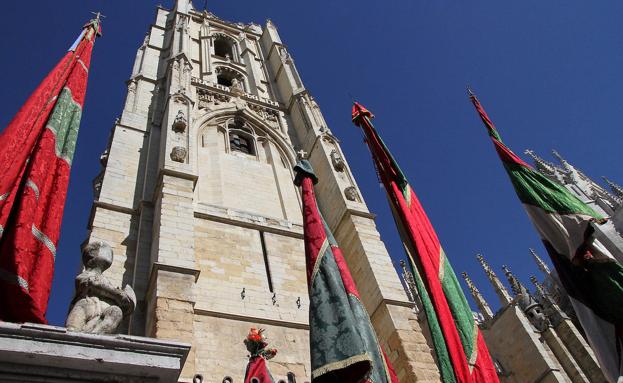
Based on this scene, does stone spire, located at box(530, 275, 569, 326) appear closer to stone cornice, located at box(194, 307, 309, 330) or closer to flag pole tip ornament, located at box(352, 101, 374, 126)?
stone cornice, located at box(194, 307, 309, 330)

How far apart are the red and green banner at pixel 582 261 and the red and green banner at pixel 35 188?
535 cm

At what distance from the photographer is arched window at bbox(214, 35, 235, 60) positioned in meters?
24.5

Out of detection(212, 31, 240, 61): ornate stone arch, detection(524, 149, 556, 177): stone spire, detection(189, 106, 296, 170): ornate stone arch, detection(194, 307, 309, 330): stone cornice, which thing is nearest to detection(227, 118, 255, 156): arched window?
detection(189, 106, 296, 170): ornate stone arch

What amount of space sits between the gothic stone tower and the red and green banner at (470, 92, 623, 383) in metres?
3.07

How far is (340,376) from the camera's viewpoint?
3.97 m

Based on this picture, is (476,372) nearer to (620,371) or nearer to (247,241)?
(620,371)

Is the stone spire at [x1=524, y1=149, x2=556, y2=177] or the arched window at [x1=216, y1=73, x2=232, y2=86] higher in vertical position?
the stone spire at [x1=524, y1=149, x2=556, y2=177]

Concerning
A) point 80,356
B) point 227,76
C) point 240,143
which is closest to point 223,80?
point 227,76

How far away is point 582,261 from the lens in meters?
6.13

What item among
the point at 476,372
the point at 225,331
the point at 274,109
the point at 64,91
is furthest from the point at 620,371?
the point at 274,109

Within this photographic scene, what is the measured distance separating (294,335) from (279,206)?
15.0 feet

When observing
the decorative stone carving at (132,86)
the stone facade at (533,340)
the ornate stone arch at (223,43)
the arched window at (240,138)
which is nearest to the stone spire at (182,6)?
the ornate stone arch at (223,43)

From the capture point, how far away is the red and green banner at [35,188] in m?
3.38

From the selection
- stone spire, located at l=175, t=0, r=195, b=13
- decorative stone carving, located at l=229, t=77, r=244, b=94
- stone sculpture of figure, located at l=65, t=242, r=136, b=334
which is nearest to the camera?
stone sculpture of figure, located at l=65, t=242, r=136, b=334
